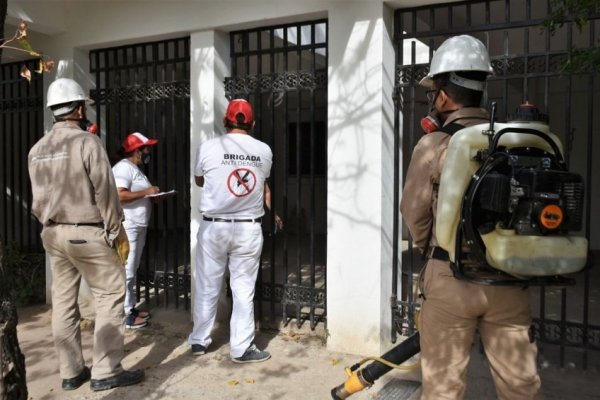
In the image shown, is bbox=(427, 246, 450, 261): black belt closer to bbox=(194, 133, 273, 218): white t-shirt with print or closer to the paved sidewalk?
the paved sidewalk

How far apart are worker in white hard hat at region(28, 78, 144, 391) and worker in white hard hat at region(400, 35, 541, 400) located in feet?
7.13

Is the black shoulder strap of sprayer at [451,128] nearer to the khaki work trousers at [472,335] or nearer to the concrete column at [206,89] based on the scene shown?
the khaki work trousers at [472,335]

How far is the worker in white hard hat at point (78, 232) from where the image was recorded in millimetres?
3674

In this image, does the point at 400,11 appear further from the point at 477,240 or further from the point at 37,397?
the point at 37,397

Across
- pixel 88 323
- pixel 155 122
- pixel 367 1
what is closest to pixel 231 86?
pixel 155 122

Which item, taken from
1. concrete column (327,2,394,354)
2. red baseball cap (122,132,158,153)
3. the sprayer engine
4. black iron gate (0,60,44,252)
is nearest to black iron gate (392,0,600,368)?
concrete column (327,2,394,354)

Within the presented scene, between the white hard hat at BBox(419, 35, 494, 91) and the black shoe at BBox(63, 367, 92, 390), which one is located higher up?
the white hard hat at BBox(419, 35, 494, 91)

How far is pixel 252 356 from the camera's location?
4.30 metres

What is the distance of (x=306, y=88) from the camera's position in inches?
184

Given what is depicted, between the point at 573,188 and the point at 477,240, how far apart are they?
1.28 feet

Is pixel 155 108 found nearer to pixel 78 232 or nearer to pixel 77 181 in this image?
pixel 77 181

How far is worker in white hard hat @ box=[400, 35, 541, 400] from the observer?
7.49ft

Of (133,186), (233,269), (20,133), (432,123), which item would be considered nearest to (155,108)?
(133,186)

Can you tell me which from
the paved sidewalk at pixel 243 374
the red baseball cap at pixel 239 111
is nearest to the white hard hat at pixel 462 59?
the red baseball cap at pixel 239 111
